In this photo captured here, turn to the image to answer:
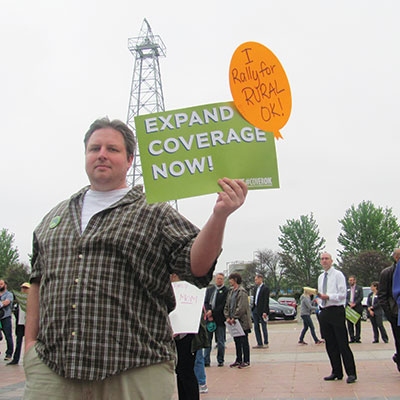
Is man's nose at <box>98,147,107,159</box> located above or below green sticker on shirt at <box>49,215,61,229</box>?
above

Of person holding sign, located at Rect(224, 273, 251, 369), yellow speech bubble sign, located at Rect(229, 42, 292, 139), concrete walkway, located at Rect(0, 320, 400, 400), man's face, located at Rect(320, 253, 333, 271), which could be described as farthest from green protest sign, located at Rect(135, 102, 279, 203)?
person holding sign, located at Rect(224, 273, 251, 369)

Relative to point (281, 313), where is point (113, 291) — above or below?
above

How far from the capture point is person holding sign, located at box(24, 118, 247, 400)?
6.60 feet

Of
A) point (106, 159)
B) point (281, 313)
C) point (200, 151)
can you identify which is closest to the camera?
point (200, 151)

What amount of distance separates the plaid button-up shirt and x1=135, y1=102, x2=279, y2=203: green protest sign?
149mm

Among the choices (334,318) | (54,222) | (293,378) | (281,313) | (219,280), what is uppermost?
(54,222)

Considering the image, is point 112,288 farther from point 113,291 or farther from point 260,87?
point 260,87

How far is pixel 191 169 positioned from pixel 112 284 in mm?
591

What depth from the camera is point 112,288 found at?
2076 millimetres

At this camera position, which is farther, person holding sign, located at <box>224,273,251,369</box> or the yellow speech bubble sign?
person holding sign, located at <box>224,273,251,369</box>

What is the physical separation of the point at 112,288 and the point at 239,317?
318 inches

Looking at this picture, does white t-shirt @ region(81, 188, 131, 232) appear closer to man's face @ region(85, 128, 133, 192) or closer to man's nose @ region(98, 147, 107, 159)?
man's face @ region(85, 128, 133, 192)

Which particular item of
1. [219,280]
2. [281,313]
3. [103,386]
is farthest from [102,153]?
[281,313]

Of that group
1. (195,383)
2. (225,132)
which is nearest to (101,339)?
(225,132)
